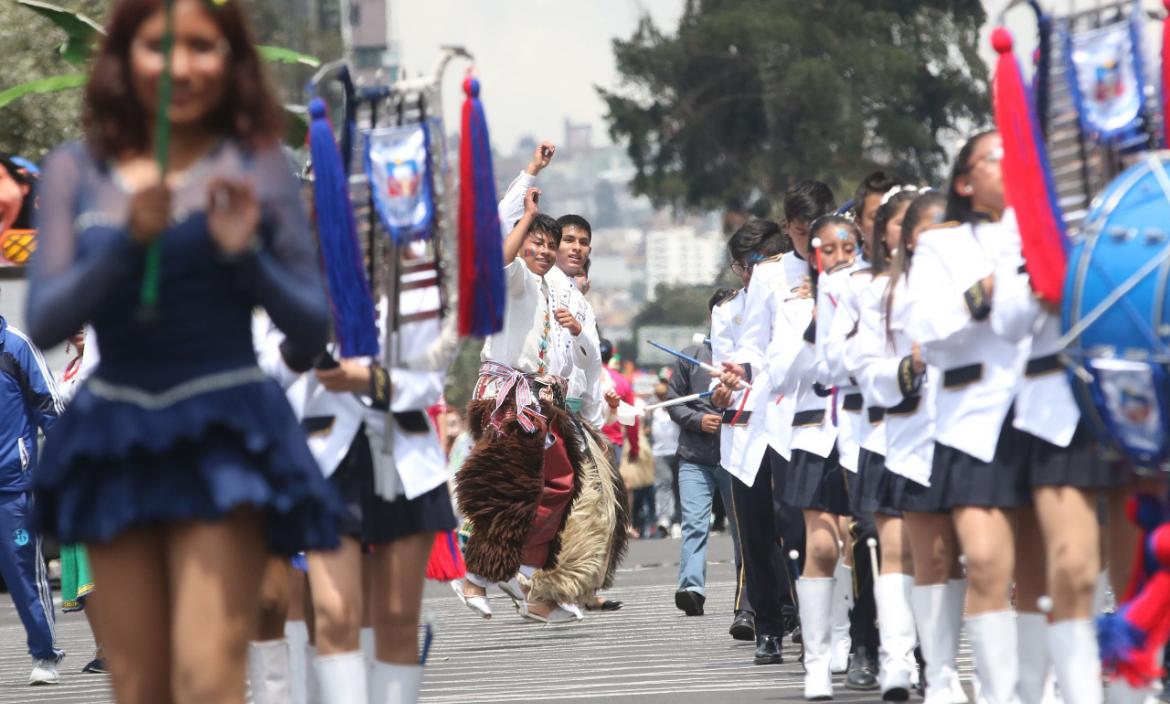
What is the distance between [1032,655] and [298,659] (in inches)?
95.9

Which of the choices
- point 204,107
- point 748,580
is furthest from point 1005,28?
point 748,580

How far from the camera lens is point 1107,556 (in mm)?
7023

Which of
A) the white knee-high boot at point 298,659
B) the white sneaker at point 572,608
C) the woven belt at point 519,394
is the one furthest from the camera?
the white sneaker at point 572,608

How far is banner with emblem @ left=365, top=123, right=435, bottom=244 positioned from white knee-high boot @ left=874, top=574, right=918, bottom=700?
265cm

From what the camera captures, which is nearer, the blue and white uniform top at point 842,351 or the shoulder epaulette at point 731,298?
the blue and white uniform top at point 842,351

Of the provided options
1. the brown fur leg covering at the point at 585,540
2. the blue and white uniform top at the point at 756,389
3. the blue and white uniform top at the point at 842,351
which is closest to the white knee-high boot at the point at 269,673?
the blue and white uniform top at the point at 842,351

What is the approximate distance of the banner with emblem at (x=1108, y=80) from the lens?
21.4 feet

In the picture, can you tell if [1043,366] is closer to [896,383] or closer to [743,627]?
[896,383]

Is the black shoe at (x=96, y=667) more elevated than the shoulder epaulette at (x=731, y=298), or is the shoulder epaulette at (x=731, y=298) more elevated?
the shoulder epaulette at (x=731, y=298)

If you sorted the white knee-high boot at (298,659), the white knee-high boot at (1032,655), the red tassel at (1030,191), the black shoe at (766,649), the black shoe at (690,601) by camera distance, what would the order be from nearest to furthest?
the red tassel at (1030,191) → the white knee-high boot at (1032,655) → the white knee-high boot at (298,659) → the black shoe at (766,649) → the black shoe at (690,601)

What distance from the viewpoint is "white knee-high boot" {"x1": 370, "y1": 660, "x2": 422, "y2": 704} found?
6.68m

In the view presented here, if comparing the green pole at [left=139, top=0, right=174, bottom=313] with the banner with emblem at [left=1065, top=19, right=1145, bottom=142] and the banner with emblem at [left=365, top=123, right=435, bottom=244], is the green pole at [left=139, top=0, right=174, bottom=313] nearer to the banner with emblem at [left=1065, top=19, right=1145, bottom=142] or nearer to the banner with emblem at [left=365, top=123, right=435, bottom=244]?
the banner with emblem at [left=365, top=123, right=435, bottom=244]

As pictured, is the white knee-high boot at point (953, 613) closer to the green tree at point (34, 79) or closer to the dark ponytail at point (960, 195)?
the dark ponytail at point (960, 195)

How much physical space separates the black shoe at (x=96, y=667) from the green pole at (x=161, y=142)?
811 cm
